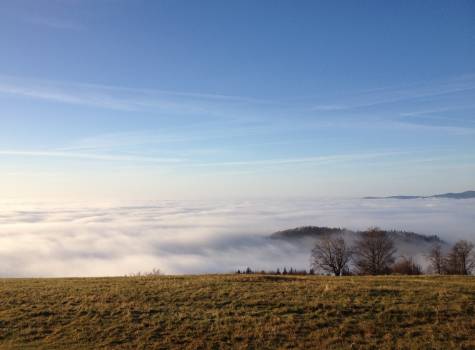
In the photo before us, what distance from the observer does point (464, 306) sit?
54.1ft

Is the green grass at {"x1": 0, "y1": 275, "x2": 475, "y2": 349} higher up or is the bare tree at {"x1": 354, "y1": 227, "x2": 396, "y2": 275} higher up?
the green grass at {"x1": 0, "y1": 275, "x2": 475, "y2": 349}

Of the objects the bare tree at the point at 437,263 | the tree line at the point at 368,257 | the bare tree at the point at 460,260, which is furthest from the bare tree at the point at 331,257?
the bare tree at the point at 437,263

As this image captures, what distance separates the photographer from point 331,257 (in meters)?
61.1

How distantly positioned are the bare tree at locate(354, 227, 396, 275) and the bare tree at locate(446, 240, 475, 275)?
539 inches

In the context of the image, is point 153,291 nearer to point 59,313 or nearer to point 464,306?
point 59,313

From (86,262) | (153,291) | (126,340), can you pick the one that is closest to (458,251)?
(153,291)

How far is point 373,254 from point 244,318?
54.4m

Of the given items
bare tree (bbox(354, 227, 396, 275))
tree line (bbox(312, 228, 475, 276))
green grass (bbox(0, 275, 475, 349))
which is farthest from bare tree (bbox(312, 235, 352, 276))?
green grass (bbox(0, 275, 475, 349))

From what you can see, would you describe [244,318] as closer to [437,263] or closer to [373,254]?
[373,254]

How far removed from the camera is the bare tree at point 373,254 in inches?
2493

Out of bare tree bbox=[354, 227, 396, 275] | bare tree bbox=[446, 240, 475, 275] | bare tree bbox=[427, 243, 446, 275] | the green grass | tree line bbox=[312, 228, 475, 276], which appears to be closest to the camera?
the green grass

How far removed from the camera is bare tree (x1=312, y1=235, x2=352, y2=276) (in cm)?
6094

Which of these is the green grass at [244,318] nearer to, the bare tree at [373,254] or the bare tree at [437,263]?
the bare tree at [373,254]

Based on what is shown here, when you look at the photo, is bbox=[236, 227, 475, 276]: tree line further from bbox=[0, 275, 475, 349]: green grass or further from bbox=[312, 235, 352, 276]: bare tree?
bbox=[0, 275, 475, 349]: green grass
